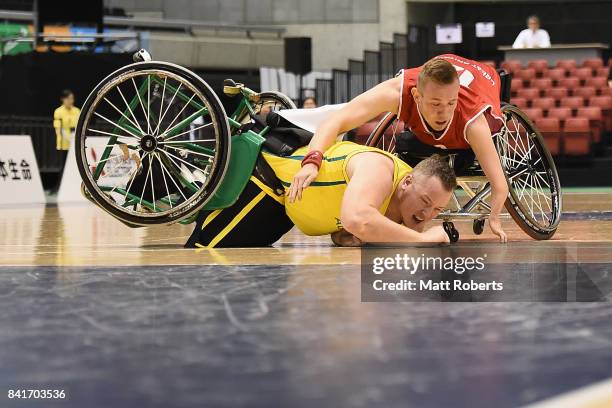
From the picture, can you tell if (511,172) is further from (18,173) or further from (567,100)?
(567,100)

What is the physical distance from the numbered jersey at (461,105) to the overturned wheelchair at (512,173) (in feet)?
0.41

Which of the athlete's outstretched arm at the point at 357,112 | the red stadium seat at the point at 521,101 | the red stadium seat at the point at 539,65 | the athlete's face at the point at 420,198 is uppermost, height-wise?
the red stadium seat at the point at 539,65

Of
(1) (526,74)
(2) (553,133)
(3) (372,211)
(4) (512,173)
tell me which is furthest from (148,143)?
(1) (526,74)

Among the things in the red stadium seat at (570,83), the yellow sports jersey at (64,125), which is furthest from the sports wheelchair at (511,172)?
the red stadium seat at (570,83)

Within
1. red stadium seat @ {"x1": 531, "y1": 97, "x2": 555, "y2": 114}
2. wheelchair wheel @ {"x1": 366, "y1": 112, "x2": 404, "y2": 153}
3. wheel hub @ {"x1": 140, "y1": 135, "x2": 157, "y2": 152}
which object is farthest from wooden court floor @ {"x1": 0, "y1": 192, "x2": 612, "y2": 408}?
red stadium seat @ {"x1": 531, "y1": 97, "x2": 555, "y2": 114}

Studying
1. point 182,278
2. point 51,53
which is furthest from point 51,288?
point 51,53

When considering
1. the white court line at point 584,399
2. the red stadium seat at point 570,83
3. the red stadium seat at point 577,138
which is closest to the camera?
the white court line at point 584,399

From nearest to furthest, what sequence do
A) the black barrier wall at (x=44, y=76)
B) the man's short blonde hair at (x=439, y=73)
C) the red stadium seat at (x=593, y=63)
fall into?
1. the man's short blonde hair at (x=439, y=73)
2. the black barrier wall at (x=44, y=76)
3. the red stadium seat at (x=593, y=63)

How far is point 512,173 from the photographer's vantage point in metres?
4.70

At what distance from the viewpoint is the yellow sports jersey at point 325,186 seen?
12.6 feet

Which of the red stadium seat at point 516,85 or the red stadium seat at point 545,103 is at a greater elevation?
the red stadium seat at point 516,85

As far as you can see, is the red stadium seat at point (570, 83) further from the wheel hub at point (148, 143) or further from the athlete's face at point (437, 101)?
the wheel hub at point (148, 143)

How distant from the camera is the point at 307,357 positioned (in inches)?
68.7

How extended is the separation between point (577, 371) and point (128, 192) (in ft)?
8.97
